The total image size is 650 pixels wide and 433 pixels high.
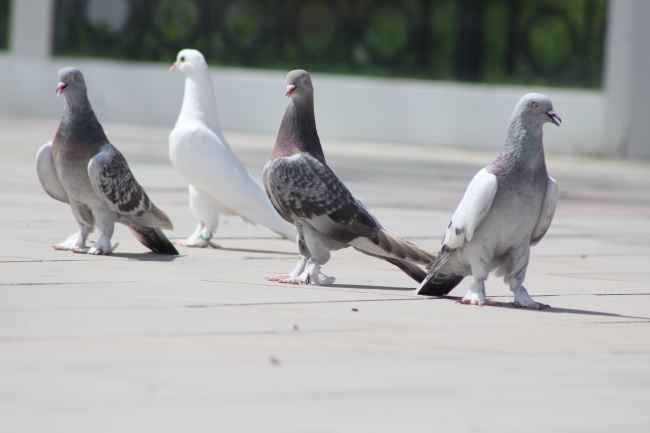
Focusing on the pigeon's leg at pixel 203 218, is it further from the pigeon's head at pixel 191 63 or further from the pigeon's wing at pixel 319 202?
the pigeon's wing at pixel 319 202

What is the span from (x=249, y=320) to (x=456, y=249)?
1.33 m

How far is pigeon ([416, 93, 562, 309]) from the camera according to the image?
6211 mm

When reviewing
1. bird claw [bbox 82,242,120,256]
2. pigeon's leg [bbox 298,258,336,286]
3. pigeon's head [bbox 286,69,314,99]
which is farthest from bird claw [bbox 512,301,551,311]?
bird claw [bbox 82,242,120,256]

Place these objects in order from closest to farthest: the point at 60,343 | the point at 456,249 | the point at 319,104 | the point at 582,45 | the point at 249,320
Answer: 1. the point at 60,343
2. the point at 249,320
3. the point at 456,249
4. the point at 582,45
5. the point at 319,104

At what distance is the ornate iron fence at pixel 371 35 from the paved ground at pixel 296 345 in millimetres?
11602

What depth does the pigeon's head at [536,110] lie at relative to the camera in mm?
6355

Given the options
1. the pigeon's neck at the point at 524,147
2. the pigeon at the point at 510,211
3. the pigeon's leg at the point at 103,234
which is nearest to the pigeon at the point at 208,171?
the pigeon's leg at the point at 103,234

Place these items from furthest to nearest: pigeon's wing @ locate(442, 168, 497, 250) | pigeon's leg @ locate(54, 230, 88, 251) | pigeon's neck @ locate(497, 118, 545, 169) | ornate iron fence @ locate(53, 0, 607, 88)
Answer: ornate iron fence @ locate(53, 0, 607, 88) < pigeon's leg @ locate(54, 230, 88, 251) < pigeon's neck @ locate(497, 118, 545, 169) < pigeon's wing @ locate(442, 168, 497, 250)

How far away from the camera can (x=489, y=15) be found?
844 inches

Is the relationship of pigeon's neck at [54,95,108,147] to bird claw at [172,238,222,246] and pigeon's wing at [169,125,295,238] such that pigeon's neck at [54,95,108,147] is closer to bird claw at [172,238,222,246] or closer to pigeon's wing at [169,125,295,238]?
pigeon's wing at [169,125,295,238]

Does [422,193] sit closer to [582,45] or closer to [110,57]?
[582,45]

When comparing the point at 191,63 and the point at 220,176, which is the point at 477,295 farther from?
the point at 191,63

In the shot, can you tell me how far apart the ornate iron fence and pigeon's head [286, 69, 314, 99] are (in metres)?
13.9

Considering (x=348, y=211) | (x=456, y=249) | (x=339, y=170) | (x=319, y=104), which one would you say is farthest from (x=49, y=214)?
(x=319, y=104)
